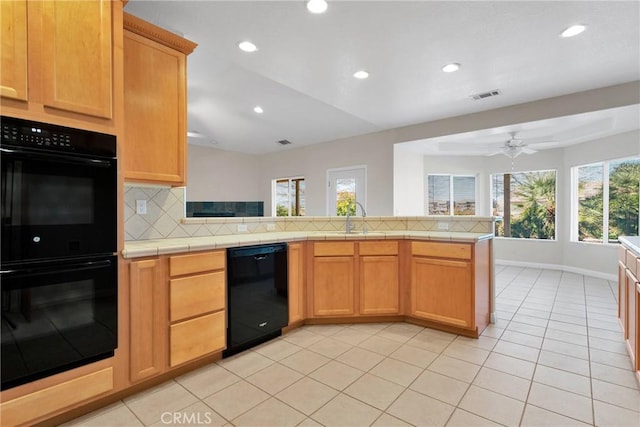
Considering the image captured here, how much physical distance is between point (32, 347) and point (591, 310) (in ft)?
16.2

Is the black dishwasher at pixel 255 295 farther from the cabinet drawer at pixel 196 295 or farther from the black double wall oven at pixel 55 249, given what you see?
the black double wall oven at pixel 55 249

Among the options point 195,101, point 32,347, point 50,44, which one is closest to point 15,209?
point 32,347

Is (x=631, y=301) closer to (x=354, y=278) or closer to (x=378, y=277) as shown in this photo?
(x=378, y=277)

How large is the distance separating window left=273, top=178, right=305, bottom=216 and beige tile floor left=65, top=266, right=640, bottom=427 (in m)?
4.24

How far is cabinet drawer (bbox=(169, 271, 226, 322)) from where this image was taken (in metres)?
2.04

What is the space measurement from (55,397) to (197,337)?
769 mm

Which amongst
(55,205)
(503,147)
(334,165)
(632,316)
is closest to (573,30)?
(632,316)

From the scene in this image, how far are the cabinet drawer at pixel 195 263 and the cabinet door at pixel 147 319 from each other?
85 mm

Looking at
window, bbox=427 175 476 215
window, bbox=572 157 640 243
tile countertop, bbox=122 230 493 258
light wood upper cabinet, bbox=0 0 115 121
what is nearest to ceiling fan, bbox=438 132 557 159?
window, bbox=427 175 476 215

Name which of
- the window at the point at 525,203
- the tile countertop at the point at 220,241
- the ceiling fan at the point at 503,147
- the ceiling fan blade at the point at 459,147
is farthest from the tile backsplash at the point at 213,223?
the window at the point at 525,203

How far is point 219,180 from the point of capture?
22.0ft

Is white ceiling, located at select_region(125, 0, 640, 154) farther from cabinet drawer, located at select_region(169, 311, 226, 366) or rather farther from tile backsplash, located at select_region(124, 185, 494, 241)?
cabinet drawer, located at select_region(169, 311, 226, 366)

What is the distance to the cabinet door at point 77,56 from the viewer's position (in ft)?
5.23

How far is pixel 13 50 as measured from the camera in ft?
4.89
